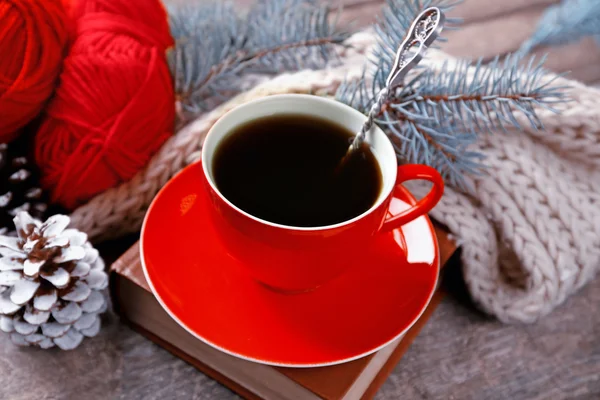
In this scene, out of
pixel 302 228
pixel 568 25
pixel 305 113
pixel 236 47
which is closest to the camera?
pixel 302 228

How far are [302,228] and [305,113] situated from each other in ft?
0.48

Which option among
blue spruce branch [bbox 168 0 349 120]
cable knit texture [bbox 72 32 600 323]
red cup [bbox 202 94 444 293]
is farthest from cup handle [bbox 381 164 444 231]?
blue spruce branch [bbox 168 0 349 120]

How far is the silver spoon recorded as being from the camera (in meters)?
0.45

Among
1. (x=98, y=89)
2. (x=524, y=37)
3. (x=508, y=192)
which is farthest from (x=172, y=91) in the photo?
(x=524, y=37)

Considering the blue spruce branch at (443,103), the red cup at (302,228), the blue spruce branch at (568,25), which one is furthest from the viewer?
the blue spruce branch at (568,25)

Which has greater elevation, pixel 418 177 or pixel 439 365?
pixel 418 177

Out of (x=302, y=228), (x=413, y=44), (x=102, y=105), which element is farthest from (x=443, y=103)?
(x=102, y=105)

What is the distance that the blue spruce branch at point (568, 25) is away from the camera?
30.3 inches

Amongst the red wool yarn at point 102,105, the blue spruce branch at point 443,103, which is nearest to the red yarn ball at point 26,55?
the red wool yarn at point 102,105

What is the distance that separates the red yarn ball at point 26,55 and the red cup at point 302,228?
0.17 meters

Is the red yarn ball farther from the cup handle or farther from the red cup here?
the cup handle

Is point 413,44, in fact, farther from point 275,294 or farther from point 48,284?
point 48,284

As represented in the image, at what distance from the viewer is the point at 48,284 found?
50 centimetres

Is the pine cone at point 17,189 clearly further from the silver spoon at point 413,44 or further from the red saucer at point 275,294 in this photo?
the silver spoon at point 413,44
